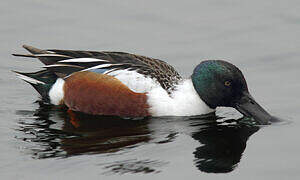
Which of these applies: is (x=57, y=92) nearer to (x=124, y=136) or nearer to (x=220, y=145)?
(x=124, y=136)

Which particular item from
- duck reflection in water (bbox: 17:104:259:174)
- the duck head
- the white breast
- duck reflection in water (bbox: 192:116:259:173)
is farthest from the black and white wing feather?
duck reflection in water (bbox: 192:116:259:173)

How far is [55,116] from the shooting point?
31.0ft

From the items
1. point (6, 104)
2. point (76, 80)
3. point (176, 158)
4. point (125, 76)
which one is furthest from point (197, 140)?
point (6, 104)

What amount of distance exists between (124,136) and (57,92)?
5.25ft

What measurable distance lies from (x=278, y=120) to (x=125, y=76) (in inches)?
76.7

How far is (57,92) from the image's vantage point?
973cm

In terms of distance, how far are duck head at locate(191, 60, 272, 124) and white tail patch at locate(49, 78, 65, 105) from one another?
1.74 metres

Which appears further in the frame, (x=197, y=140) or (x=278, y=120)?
(x=278, y=120)

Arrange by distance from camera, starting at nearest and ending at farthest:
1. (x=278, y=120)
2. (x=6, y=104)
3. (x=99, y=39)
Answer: (x=278, y=120)
(x=6, y=104)
(x=99, y=39)

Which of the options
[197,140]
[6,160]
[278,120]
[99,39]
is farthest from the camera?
[99,39]

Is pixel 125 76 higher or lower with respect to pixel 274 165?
higher

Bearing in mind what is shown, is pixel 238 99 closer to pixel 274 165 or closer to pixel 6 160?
pixel 274 165

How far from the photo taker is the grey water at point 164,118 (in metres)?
7.55

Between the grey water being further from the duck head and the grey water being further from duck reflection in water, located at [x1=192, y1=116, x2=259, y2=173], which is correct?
the duck head
